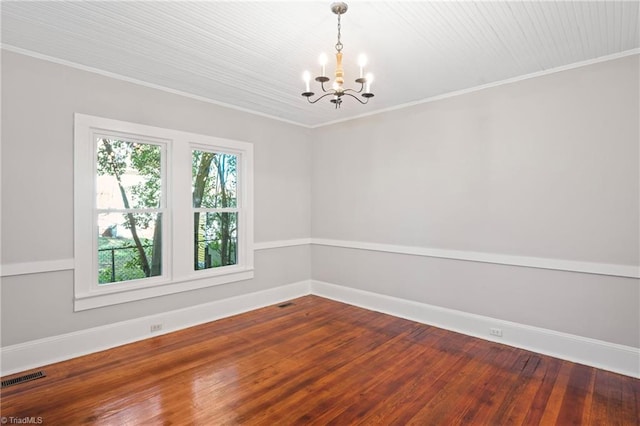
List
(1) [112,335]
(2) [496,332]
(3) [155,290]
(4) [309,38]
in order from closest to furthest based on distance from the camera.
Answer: (4) [309,38]
(1) [112,335]
(2) [496,332]
(3) [155,290]

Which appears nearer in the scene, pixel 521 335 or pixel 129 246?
pixel 521 335

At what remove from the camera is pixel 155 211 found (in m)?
3.79

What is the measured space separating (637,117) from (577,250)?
125 centimetres

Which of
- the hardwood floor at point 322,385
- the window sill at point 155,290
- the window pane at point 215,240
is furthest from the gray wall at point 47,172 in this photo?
the window pane at point 215,240

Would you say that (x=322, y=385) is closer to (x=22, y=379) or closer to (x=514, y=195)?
(x=22, y=379)

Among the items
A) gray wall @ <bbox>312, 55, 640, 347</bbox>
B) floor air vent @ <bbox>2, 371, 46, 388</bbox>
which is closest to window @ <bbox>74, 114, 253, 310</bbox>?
floor air vent @ <bbox>2, 371, 46, 388</bbox>

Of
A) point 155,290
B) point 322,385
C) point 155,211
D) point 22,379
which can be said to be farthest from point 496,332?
point 22,379

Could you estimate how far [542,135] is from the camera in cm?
331

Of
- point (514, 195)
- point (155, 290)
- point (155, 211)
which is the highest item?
point (514, 195)

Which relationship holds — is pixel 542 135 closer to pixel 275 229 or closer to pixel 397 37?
pixel 397 37

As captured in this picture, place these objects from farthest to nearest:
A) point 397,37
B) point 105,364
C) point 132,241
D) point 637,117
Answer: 1. point 132,241
2. point 105,364
3. point 637,117
4. point 397,37

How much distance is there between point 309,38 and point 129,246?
285cm

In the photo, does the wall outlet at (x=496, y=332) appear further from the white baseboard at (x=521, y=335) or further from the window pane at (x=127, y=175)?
the window pane at (x=127, y=175)

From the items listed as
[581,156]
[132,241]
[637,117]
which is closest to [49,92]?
[132,241]
